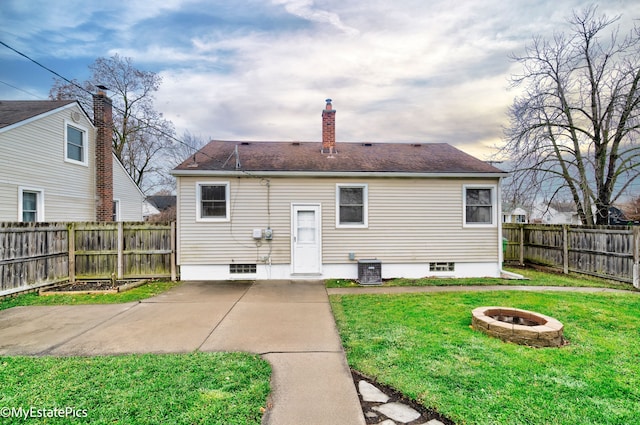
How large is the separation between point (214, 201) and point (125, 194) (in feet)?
29.1

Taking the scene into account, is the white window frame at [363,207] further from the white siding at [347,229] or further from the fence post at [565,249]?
the fence post at [565,249]

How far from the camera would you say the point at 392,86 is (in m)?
12.4

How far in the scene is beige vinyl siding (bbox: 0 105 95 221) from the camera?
877cm

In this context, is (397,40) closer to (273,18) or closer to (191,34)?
(273,18)

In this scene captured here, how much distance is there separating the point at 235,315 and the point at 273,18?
349 inches

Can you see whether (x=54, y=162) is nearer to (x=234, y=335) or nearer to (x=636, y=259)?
(x=234, y=335)

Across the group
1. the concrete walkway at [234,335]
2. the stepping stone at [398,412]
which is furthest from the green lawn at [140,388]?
the stepping stone at [398,412]

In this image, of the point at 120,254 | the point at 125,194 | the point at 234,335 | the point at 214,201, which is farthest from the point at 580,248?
the point at 125,194

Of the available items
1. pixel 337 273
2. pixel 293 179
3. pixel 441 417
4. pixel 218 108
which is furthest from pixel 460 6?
pixel 218 108

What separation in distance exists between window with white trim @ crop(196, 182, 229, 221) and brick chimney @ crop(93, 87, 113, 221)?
226 inches

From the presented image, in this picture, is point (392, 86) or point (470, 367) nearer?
point (470, 367)

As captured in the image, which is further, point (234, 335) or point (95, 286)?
point (95, 286)

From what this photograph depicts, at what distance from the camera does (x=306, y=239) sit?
29.6 ft

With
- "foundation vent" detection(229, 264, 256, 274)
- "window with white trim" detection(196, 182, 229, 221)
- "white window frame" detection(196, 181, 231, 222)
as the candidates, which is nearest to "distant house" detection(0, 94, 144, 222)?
"white window frame" detection(196, 181, 231, 222)
